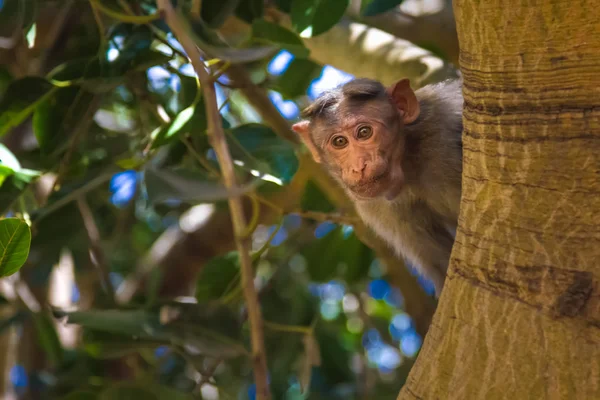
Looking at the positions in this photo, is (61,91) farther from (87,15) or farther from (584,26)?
(584,26)

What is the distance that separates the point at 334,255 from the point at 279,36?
1.23 meters

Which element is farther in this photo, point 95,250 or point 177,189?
point 95,250

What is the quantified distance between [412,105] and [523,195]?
109 centimetres

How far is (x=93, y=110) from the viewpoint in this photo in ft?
8.17

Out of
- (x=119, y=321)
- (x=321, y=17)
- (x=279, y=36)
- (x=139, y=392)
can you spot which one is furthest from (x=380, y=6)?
(x=139, y=392)

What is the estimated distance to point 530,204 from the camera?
1479 millimetres

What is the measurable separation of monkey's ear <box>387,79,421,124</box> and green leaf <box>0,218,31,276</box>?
133cm

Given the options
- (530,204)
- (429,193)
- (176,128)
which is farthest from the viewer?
(429,193)

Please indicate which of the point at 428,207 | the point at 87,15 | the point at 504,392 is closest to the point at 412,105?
the point at 428,207

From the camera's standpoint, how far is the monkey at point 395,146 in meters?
2.50

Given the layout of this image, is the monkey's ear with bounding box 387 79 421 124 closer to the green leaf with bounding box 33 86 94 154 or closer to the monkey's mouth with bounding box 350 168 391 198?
the monkey's mouth with bounding box 350 168 391 198

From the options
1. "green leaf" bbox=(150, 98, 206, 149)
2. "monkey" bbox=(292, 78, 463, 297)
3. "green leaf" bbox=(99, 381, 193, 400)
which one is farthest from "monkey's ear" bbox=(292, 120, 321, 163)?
"green leaf" bbox=(99, 381, 193, 400)

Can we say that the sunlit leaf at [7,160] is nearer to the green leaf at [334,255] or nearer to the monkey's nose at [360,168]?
the monkey's nose at [360,168]

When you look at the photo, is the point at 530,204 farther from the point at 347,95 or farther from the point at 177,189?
the point at 347,95
